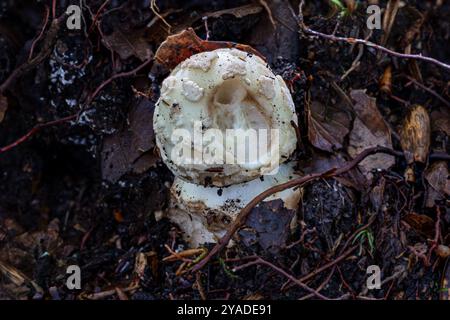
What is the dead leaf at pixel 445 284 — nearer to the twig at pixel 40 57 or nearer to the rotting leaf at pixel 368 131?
the rotting leaf at pixel 368 131

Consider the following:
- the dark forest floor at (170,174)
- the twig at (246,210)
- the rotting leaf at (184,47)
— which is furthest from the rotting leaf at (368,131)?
the rotting leaf at (184,47)

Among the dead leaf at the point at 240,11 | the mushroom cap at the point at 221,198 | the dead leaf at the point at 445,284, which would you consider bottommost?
the dead leaf at the point at 445,284

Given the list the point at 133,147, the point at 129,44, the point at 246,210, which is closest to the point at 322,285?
the point at 246,210

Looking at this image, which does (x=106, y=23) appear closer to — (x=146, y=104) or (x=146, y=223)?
(x=146, y=104)

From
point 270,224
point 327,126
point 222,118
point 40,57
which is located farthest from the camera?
point 40,57

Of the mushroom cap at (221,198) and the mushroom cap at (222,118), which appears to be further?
the mushroom cap at (221,198)

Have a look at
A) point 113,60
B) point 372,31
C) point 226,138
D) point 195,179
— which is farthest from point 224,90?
point 372,31

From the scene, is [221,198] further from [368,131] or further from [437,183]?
[437,183]
